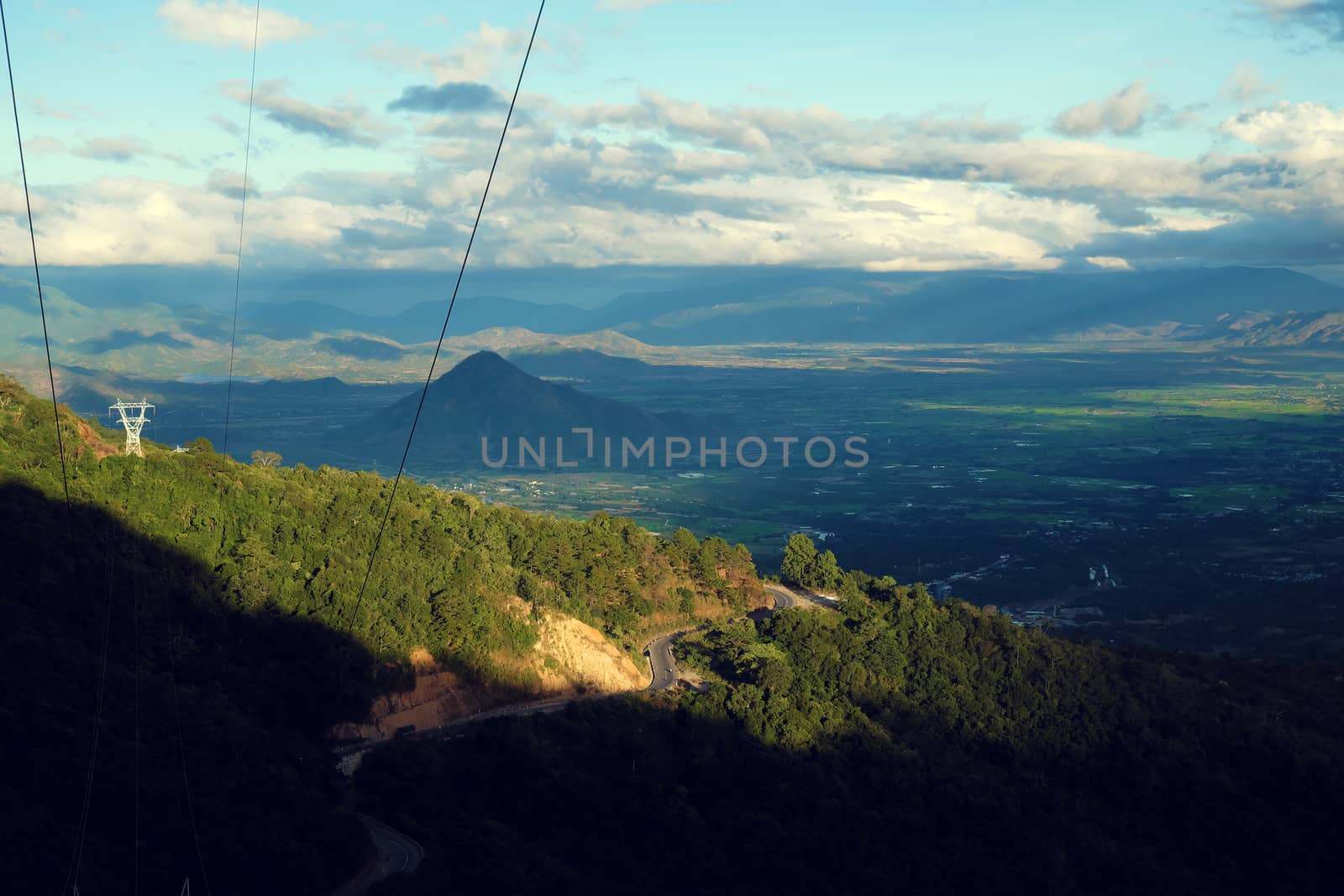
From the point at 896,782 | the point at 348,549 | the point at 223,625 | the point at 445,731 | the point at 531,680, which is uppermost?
the point at 348,549

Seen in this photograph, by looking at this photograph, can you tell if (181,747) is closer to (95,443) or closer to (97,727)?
(97,727)

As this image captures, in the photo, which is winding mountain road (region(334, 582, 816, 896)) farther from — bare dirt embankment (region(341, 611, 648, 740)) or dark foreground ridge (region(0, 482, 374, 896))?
dark foreground ridge (region(0, 482, 374, 896))

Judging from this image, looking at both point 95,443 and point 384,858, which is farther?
point 95,443

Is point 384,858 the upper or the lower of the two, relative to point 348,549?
lower

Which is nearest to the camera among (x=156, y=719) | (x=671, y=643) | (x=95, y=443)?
(x=156, y=719)

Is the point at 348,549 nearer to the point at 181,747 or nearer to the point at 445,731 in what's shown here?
the point at 445,731

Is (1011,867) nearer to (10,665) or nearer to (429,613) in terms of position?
(429,613)

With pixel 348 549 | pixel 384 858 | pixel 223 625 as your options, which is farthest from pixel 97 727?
pixel 348 549

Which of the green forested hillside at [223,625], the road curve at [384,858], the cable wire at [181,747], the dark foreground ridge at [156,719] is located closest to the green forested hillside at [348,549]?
the green forested hillside at [223,625]

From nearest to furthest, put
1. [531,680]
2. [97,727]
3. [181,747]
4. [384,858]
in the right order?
[97,727], [181,747], [384,858], [531,680]

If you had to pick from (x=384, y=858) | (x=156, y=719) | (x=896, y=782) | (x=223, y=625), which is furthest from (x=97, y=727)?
(x=896, y=782)

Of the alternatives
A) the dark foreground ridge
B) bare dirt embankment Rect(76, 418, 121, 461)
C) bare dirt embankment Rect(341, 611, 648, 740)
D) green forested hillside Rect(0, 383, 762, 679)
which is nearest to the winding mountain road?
bare dirt embankment Rect(341, 611, 648, 740)
